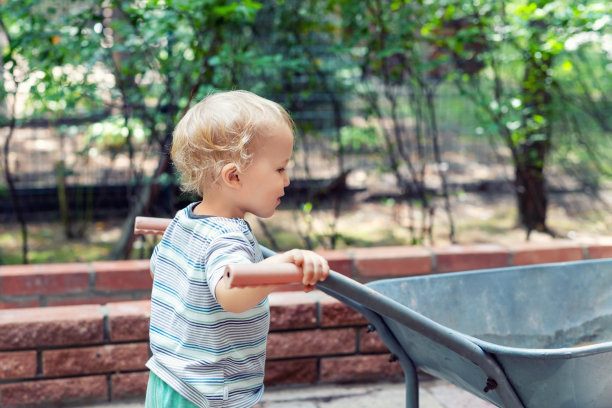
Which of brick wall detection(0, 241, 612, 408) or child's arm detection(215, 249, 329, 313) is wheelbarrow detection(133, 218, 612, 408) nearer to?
child's arm detection(215, 249, 329, 313)

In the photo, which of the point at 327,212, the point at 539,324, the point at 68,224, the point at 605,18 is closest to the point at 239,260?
the point at 539,324

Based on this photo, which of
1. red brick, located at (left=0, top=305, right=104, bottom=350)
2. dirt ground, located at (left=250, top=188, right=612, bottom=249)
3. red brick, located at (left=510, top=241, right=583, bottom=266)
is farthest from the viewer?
dirt ground, located at (left=250, top=188, right=612, bottom=249)

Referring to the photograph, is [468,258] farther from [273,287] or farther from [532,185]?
[273,287]

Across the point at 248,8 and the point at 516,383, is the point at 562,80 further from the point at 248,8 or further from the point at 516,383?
the point at 516,383

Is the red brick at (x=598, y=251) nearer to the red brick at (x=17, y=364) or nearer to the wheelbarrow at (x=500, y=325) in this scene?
the wheelbarrow at (x=500, y=325)

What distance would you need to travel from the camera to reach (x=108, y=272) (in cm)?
289

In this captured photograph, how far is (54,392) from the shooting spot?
2.52m

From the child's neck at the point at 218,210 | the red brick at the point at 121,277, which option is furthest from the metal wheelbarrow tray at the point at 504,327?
the red brick at the point at 121,277

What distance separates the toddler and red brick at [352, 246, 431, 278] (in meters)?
1.49

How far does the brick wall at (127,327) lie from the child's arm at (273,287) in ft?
4.09

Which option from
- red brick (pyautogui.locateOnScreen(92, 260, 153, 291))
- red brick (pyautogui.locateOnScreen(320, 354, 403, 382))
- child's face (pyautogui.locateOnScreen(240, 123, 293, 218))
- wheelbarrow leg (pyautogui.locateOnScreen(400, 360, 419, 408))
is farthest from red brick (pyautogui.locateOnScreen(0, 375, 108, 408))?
child's face (pyautogui.locateOnScreen(240, 123, 293, 218))

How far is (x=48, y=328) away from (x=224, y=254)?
1301 millimetres

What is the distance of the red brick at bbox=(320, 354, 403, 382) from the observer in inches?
110

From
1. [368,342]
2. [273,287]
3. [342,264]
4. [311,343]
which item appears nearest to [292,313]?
[311,343]
